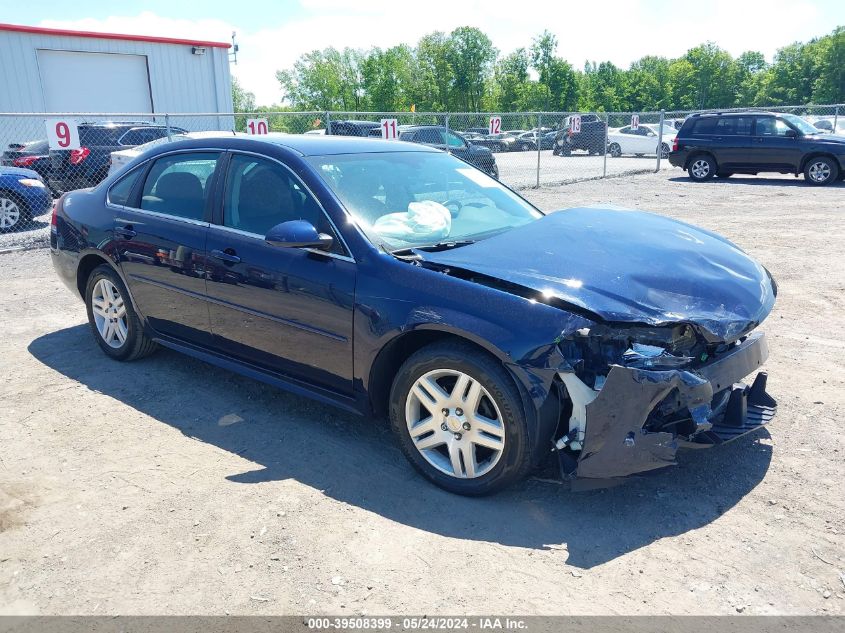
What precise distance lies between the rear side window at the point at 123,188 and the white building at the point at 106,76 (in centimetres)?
2044

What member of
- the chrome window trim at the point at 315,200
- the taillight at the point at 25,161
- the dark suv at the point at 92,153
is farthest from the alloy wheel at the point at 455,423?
the taillight at the point at 25,161

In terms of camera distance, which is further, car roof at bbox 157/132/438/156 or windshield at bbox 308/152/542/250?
car roof at bbox 157/132/438/156

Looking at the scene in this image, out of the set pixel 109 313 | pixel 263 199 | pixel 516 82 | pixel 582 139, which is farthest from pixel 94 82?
pixel 516 82

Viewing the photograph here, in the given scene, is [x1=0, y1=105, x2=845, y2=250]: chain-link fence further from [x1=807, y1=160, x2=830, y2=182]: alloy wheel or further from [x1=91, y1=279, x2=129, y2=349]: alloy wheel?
[x1=91, y1=279, x2=129, y2=349]: alloy wheel

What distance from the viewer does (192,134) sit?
1123cm

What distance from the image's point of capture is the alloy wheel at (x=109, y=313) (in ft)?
16.7

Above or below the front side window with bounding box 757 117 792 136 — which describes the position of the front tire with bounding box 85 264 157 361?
below

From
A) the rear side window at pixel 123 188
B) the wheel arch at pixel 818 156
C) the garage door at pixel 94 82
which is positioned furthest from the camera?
the garage door at pixel 94 82

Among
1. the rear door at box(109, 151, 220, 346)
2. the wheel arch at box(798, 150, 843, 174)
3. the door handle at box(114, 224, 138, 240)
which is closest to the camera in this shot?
the rear door at box(109, 151, 220, 346)

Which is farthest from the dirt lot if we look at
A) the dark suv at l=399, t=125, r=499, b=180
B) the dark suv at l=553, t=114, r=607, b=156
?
the dark suv at l=553, t=114, r=607, b=156

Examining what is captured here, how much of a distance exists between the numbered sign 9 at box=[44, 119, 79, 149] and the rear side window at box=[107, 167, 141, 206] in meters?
6.10

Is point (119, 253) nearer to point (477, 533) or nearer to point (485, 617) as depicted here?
point (477, 533)

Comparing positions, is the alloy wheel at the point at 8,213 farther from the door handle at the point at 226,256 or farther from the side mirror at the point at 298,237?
the side mirror at the point at 298,237

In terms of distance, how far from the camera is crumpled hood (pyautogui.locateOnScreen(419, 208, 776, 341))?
10.3ft
